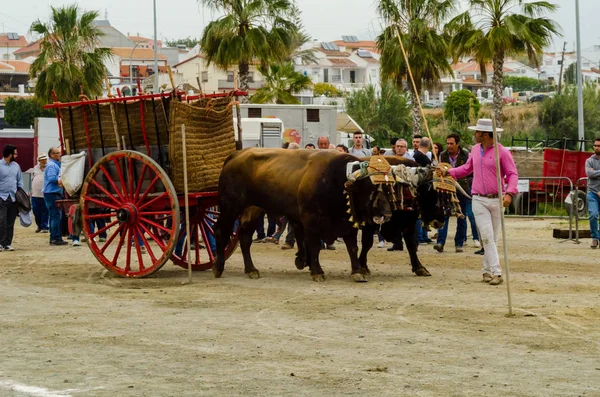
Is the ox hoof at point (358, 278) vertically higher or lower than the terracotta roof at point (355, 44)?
lower

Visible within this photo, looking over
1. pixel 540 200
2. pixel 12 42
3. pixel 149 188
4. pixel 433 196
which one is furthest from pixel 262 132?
pixel 12 42

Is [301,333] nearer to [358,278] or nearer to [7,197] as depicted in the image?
[358,278]

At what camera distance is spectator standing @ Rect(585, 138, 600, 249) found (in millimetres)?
19359

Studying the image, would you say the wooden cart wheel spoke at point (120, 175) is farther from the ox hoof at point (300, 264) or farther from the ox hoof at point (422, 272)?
the ox hoof at point (422, 272)

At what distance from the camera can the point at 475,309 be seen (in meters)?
11.8

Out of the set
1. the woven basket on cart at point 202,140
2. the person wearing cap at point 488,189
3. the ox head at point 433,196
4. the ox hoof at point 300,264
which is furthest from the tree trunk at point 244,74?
the person wearing cap at point 488,189

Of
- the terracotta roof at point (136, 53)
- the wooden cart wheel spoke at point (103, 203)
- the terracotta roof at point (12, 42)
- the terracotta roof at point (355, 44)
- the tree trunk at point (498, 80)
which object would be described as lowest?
the wooden cart wheel spoke at point (103, 203)

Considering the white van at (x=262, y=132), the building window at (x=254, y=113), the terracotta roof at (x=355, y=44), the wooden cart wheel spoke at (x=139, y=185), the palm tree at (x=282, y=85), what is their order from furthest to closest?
the terracotta roof at (x=355, y=44) → the palm tree at (x=282, y=85) → the building window at (x=254, y=113) → the white van at (x=262, y=132) → the wooden cart wheel spoke at (x=139, y=185)

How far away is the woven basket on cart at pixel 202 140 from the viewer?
583 inches

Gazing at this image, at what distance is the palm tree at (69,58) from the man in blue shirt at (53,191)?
24186 mm

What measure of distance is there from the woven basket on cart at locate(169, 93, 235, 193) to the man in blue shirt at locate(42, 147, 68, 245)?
650 centimetres

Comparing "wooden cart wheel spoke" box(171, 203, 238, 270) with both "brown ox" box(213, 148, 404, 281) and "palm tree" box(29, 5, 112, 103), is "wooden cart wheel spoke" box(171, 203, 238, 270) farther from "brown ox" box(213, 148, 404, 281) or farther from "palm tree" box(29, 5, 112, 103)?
"palm tree" box(29, 5, 112, 103)

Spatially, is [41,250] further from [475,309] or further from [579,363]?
[579,363]

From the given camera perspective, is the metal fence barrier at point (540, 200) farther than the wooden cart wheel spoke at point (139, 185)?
Yes
